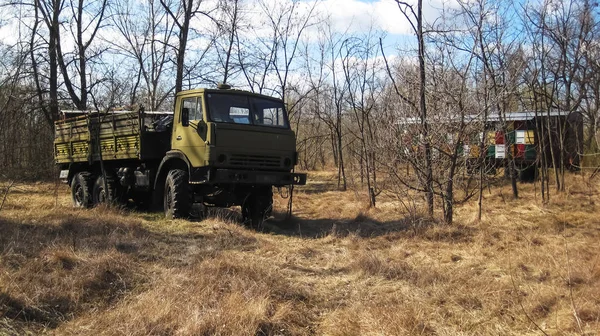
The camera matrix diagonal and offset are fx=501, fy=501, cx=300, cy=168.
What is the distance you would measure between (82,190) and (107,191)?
1.90 metres

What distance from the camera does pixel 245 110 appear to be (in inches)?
380

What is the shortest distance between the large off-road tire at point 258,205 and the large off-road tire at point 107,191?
349cm

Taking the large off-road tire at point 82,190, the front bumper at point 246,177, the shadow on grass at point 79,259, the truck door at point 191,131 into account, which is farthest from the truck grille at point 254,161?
the large off-road tire at point 82,190

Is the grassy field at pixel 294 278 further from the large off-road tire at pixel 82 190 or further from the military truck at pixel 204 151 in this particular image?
the large off-road tire at pixel 82 190

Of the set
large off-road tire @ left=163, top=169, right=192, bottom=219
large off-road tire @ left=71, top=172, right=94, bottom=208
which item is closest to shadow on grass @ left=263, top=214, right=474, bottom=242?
large off-road tire @ left=163, top=169, right=192, bottom=219

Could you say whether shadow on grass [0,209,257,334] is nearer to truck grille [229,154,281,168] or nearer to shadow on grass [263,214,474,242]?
truck grille [229,154,281,168]

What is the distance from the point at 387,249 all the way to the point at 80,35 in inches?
→ 815

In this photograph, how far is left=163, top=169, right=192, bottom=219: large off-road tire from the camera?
9742 millimetres

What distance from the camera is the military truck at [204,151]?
912 cm

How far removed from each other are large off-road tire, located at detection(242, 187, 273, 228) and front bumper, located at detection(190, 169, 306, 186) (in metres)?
0.76

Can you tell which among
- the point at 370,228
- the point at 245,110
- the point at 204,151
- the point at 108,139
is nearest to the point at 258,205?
the point at 204,151

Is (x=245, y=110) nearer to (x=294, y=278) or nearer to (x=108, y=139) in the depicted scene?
(x=108, y=139)

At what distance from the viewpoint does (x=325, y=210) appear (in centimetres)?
1296

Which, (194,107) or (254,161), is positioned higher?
(194,107)
